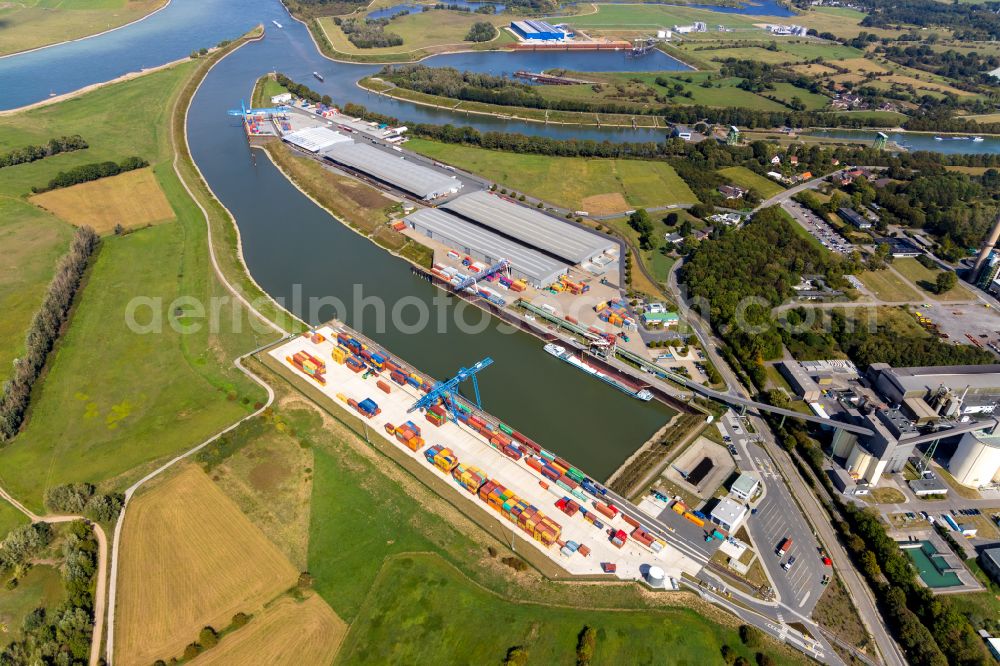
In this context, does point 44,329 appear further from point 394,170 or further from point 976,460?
point 976,460

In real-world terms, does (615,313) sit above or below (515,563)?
above

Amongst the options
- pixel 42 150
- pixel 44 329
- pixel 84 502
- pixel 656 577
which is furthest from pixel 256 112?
Answer: pixel 656 577

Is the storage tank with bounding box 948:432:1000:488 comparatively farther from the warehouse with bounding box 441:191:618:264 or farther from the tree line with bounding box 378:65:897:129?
the tree line with bounding box 378:65:897:129

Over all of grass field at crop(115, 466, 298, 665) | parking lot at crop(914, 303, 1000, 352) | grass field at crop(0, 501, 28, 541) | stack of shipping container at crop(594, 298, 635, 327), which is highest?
stack of shipping container at crop(594, 298, 635, 327)

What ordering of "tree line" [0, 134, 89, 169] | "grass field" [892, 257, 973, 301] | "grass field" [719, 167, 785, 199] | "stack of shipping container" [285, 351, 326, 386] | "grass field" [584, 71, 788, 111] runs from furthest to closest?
"grass field" [584, 71, 788, 111] < "tree line" [0, 134, 89, 169] < "grass field" [719, 167, 785, 199] < "grass field" [892, 257, 973, 301] < "stack of shipping container" [285, 351, 326, 386]

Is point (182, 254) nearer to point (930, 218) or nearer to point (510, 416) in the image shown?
point (510, 416)

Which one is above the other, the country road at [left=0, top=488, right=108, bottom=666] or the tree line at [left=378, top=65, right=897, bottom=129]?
the tree line at [left=378, top=65, right=897, bottom=129]

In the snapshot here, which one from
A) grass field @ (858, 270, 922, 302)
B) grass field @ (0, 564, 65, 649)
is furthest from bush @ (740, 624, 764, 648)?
grass field @ (858, 270, 922, 302)

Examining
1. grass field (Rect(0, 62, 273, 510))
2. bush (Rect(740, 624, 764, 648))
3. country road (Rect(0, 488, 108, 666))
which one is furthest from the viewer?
grass field (Rect(0, 62, 273, 510))
